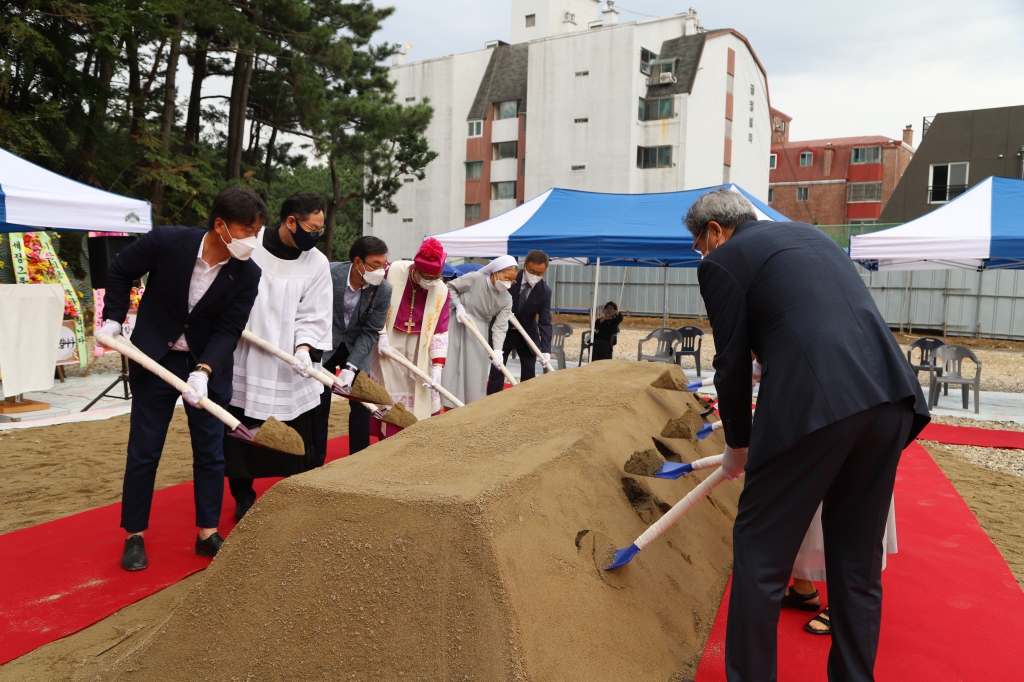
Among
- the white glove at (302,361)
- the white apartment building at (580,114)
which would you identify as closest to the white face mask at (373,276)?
the white glove at (302,361)

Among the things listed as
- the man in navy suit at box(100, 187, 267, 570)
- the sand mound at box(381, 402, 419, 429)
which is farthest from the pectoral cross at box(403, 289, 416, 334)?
the man in navy suit at box(100, 187, 267, 570)

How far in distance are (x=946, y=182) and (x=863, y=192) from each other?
9.41 meters

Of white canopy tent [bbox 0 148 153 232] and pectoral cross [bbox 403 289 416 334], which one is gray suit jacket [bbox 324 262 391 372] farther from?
white canopy tent [bbox 0 148 153 232]

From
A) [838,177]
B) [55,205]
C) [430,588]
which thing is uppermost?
[838,177]

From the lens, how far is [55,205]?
5262 mm

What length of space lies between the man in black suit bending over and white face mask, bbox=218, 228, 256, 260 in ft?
5.99

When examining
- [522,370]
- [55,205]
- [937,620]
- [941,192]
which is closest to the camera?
[937,620]

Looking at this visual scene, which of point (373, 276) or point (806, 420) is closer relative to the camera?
point (806, 420)

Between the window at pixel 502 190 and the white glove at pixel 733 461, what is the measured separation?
2334cm

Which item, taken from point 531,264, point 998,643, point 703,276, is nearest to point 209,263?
point 703,276

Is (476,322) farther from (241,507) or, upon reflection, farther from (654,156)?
(654,156)

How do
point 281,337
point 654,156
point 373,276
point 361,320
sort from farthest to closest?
point 654,156 → point 361,320 → point 373,276 → point 281,337

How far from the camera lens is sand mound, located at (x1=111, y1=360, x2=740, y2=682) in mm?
1732

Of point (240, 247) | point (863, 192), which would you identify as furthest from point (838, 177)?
point (240, 247)
